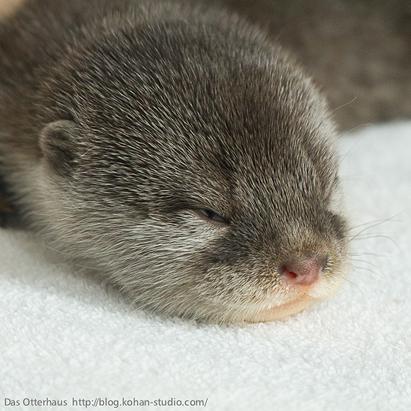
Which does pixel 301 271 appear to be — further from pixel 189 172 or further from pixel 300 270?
pixel 189 172

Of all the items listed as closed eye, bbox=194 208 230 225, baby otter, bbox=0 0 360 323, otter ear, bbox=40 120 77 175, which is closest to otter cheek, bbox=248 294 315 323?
baby otter, bbox=0 0 360 323

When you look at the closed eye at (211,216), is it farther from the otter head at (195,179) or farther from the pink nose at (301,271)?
the pink nose at (301,271)

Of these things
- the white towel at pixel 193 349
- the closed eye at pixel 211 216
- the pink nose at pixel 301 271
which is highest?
the pink nose at pixel 301 271

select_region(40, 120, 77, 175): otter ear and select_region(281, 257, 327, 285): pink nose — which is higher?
select_region(281, 257, 327, 285): pink nose

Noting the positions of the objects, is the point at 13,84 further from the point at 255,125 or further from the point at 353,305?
the point at 353,305

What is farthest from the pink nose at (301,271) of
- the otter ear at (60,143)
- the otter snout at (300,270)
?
the otter ear at (60,143)

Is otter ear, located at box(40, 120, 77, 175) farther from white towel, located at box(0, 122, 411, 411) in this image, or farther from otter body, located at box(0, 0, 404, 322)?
white towel, located at box(0, 122, 411, 411)

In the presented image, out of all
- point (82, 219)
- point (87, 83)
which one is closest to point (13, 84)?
point (87, 83)

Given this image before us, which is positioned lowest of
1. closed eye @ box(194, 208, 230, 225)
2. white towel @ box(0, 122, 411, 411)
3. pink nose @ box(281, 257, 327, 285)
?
white towel @ box(0, 122, 411, 411)
